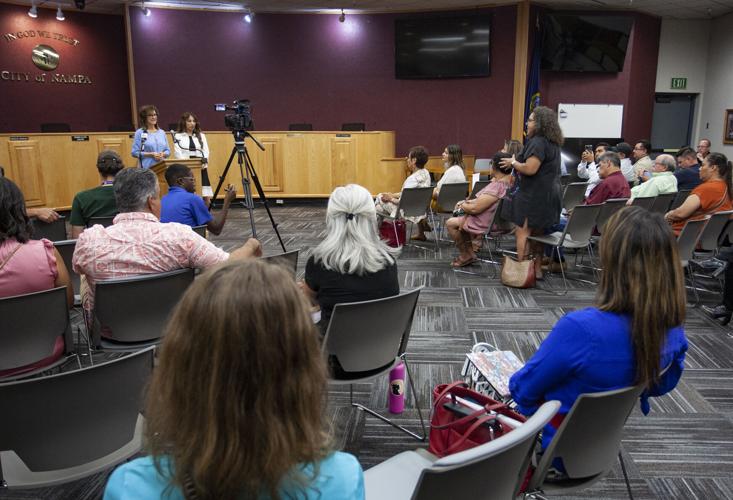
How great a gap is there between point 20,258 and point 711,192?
4959 millimetres

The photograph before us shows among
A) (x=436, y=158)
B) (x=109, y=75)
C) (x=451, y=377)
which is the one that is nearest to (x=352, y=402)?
(x=451, y=377)

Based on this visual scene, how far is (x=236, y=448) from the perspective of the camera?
82 cm

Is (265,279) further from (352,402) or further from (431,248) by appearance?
(431,248)

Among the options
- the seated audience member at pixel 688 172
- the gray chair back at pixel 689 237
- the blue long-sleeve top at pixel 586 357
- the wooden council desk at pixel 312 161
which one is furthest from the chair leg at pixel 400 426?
the wooden council desk at pixel 312 161

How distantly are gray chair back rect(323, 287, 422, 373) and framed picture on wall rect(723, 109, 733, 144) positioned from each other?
10.1 meters

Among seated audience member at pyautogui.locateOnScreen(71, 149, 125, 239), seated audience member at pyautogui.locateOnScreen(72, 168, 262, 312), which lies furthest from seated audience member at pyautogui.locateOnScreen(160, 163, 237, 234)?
seated audience member at pyautogui.locateOnScreen(72, 168, 262, 312)

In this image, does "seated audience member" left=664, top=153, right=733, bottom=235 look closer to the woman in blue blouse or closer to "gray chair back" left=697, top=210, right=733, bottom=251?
"gray chair back" left=697, top=210, right=733, bottom=251

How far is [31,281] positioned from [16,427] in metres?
1.14

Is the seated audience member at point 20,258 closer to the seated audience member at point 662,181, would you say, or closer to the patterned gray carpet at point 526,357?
the patterned gray carpet at point 526,357

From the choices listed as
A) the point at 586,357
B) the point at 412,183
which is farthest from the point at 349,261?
the point at 412,183

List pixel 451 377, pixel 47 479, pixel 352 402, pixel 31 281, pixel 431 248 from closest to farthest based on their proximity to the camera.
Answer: pixel 47 479 < pixel 31 281 < pixel 352 402 < pixel 451 377 < pixel 431 248

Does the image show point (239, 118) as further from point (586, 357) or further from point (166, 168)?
point (586, 357)

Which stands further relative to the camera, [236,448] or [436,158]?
[436,158]

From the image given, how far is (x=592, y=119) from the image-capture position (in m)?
10.5
